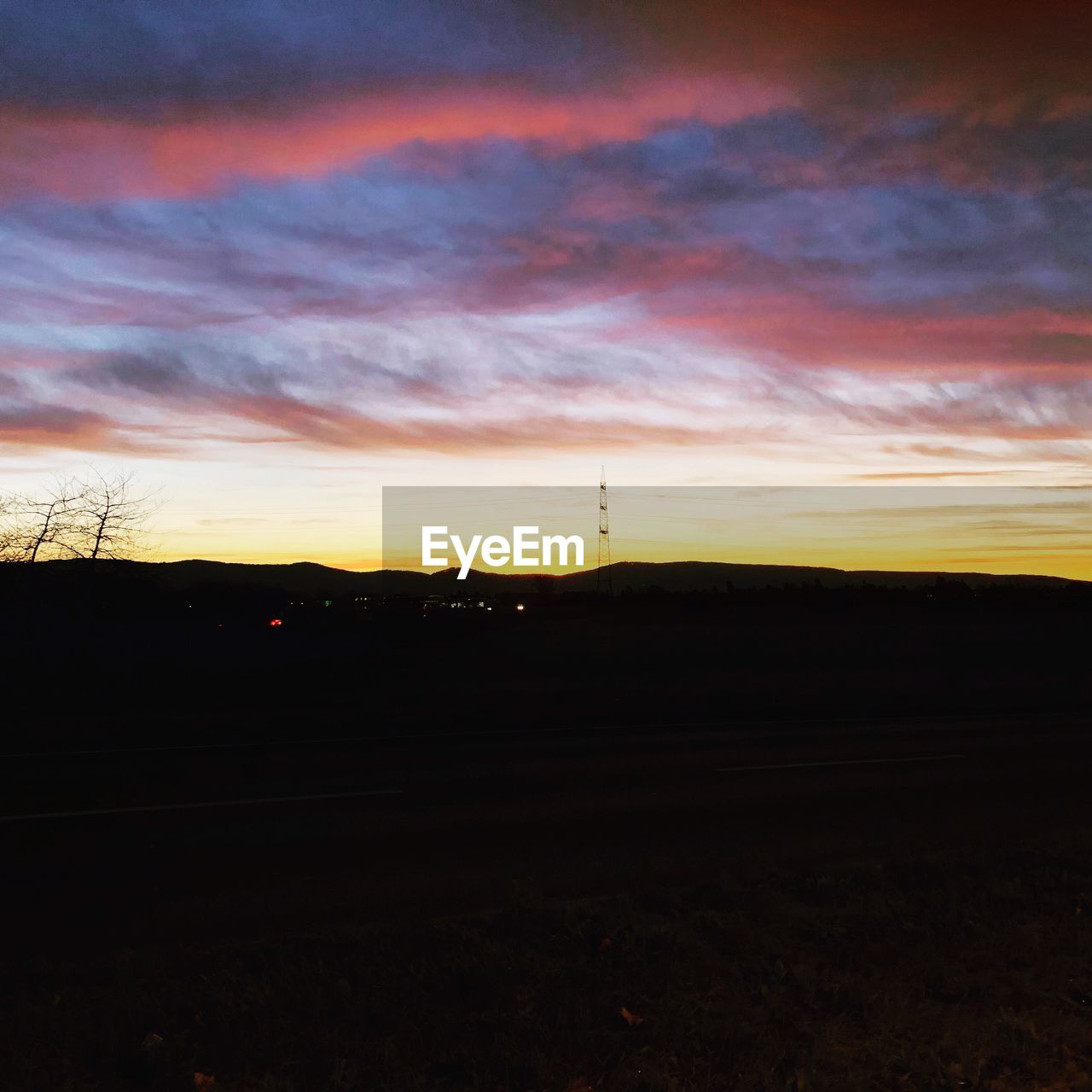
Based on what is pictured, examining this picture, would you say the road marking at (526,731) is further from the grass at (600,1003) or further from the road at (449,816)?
the grass at (600,1003)

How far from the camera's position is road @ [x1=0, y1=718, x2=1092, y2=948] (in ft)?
24.2

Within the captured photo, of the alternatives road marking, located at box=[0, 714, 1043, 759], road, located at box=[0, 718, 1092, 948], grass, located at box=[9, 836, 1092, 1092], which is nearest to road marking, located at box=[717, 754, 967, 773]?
road, located at box=[0, 718, 1092, 948]

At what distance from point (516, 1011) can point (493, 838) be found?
4.48 m

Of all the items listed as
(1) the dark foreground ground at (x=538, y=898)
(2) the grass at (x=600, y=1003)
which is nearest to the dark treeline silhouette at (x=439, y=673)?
(1) the dark foreground ground at (x=538, y=898)

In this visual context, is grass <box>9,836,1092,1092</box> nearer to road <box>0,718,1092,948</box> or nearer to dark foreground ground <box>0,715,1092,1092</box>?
dark foreground ground <box>0,715,1092,1092</box>

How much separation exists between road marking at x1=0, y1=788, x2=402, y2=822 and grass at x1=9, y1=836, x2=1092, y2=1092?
428cm

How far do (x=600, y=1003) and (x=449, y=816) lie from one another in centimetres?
535

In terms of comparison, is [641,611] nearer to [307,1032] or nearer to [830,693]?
[830,693]

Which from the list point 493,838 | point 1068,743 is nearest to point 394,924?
point 493,838

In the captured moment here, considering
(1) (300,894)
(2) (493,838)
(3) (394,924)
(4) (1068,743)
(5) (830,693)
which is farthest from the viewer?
(5) (830,693)

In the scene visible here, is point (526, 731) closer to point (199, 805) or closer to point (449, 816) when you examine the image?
point (449, 816)

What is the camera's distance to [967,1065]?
4.40 meters

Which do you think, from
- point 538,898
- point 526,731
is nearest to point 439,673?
point 526,731

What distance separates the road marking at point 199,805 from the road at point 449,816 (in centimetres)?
5
